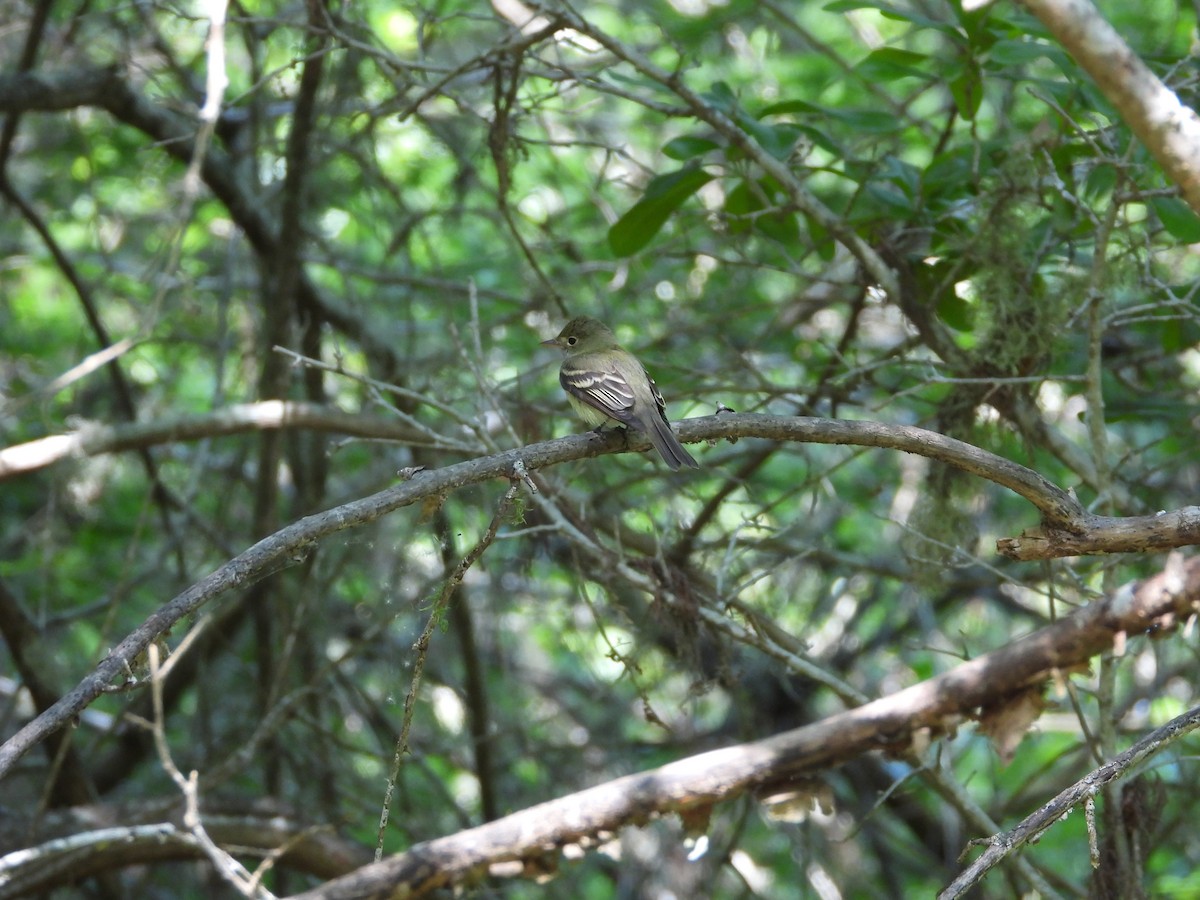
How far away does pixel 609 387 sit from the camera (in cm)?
435

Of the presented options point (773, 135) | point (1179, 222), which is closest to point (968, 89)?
point (773, 135)

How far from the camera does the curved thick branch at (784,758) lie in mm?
2434

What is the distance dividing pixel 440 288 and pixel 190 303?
143 centimetres

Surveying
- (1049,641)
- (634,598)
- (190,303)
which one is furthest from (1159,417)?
(190,303)

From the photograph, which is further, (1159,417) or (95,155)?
(95,155)

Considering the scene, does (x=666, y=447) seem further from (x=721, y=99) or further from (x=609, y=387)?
(x=721, y=99)

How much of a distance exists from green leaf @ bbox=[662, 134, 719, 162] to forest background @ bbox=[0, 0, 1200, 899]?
0.16ft

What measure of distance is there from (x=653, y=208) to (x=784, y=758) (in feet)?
7.62

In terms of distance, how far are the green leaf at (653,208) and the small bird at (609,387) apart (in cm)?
49

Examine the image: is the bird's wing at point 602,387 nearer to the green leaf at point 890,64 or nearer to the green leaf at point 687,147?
the green leaf at point 687,147

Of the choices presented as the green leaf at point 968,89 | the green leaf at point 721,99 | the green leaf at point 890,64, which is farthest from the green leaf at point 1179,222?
the green leaf at point 721,99

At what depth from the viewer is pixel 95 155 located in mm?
7164

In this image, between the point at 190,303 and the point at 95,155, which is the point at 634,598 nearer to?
the point at 190,303

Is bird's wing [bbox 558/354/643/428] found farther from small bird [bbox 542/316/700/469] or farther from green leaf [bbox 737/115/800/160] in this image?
green leaf [bbox 737/115/800/160]
